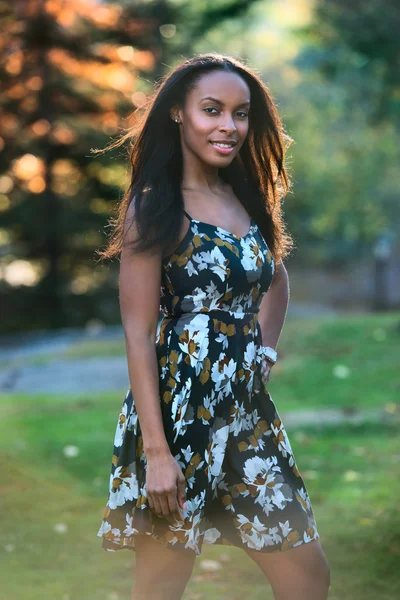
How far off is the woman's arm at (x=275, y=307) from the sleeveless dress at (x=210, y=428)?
37 centimetres

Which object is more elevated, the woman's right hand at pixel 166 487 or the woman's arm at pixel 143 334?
the woman's arm at pixel 143 334

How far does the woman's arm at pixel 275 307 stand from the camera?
2.89m

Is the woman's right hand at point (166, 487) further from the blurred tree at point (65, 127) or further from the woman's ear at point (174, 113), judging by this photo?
the blurred tree at point (65, 127)

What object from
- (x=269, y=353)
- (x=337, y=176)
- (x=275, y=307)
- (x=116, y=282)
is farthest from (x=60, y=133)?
(x=269, y=353)

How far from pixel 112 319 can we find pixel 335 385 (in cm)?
885

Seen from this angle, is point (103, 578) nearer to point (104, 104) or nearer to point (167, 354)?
point (167, 354)

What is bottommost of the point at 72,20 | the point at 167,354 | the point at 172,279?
the point at 167,354

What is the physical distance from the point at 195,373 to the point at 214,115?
68 centimetres

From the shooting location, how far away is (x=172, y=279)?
243cm

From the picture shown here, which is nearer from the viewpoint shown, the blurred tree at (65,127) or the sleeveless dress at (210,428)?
the sleeveless dress at (210,428)

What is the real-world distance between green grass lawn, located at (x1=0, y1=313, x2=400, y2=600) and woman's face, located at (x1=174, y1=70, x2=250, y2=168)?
7.46 feet

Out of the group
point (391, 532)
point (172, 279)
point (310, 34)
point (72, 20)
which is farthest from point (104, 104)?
point (172, 279)

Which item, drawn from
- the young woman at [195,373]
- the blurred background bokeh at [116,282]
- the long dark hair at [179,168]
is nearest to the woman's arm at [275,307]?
the long dark hair at [179,168]

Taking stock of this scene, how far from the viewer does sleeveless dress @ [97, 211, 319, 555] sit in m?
2.41
